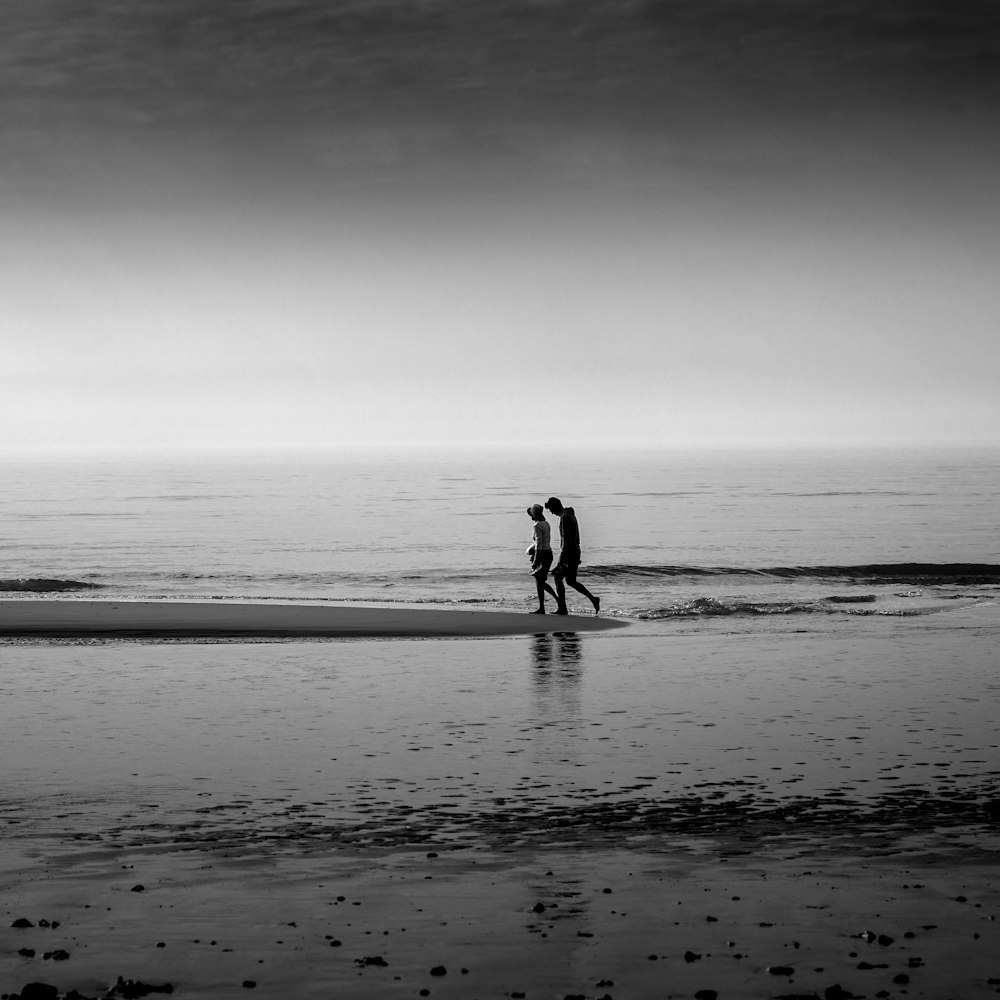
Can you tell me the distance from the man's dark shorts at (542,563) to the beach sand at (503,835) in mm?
8593

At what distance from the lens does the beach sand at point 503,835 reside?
6.17 m

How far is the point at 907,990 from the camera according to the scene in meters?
5.82

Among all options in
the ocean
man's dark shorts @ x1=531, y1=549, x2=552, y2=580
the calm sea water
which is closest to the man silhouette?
man's dark shorts @ x1=531, y1=549, x2=552, y2=580

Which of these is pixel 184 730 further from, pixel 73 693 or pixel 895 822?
pixel 895 822

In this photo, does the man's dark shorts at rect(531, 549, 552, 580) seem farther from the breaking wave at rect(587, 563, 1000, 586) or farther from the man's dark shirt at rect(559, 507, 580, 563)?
the breaking wave at rect(587, 563, 1000, 586)

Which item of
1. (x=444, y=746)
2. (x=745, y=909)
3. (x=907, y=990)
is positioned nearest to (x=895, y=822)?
(x=745, y=909)

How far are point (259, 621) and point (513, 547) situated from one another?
2979 cm

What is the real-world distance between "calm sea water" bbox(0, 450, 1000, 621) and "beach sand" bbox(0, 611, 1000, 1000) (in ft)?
40.3

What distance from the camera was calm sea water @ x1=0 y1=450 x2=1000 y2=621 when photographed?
3419 centimetres

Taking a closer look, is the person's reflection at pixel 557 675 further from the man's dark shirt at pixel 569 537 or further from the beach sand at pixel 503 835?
the man's dark shirt at pixel 569 537

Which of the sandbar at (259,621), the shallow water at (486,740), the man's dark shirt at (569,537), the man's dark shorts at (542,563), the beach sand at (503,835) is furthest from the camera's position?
the man's dark shorts at (542,563)

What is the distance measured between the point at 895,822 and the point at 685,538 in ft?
156

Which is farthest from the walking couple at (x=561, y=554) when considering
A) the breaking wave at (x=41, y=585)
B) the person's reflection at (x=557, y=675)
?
the breaking wave at (x=41, y=585)

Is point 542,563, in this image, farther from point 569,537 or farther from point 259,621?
point 259,621
